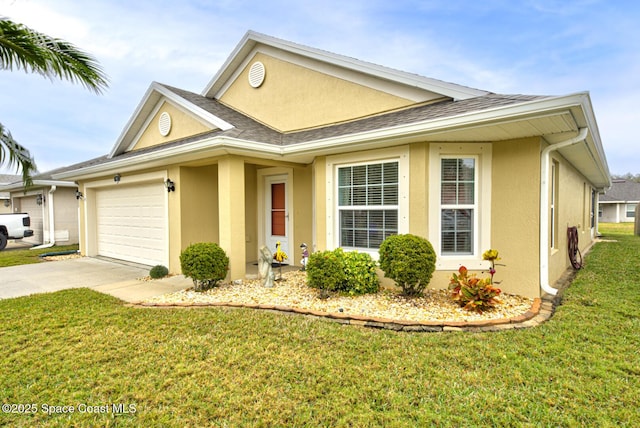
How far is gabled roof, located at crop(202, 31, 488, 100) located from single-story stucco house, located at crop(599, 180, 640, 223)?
142 ft

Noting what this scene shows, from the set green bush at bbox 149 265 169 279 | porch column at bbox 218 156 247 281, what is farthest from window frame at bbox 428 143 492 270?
green bush at bbox 149 265 169 279

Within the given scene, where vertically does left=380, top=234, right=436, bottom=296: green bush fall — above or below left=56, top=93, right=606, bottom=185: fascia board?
below

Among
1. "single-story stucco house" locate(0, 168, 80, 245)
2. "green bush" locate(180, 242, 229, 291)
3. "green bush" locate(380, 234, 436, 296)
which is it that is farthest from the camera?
"single-story stucco house" locate(0, 168, 80, 245)

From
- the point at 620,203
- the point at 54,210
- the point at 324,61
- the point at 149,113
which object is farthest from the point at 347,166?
the point at 620,203

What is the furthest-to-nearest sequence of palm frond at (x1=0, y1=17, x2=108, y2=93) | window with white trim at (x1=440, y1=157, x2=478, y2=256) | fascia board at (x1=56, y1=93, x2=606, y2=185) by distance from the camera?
1. palm frond at (x1=0, y1=17, x2=108, y2=93)
2. window with white trim at (x1=440, y1=157, x2=478, y2=256)
3. fascia board at (x1=56, y1=93, x2=606, y2=185)

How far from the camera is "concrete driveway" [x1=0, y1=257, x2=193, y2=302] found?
272 inches

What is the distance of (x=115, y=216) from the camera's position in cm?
1109

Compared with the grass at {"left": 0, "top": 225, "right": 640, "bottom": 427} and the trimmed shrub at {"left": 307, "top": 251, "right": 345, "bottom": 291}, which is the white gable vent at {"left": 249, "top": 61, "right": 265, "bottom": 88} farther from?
the grass at {"left": 0, "top": 225, "right": 640, "bottom": 427}

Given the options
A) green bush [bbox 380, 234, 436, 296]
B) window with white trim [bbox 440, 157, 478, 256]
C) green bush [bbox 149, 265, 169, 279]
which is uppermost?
window with white trim [bbox 440, 157, 478, 256]

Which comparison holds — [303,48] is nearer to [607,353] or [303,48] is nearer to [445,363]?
[445,363]

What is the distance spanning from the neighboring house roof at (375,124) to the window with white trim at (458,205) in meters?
0.57

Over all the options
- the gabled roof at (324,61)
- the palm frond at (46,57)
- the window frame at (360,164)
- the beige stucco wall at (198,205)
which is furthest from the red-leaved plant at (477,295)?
the palm frond at (46,57)

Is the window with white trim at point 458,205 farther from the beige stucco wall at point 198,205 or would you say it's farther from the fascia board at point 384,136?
the beige stucco wall at point 198,205

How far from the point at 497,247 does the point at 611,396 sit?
3296 mm
